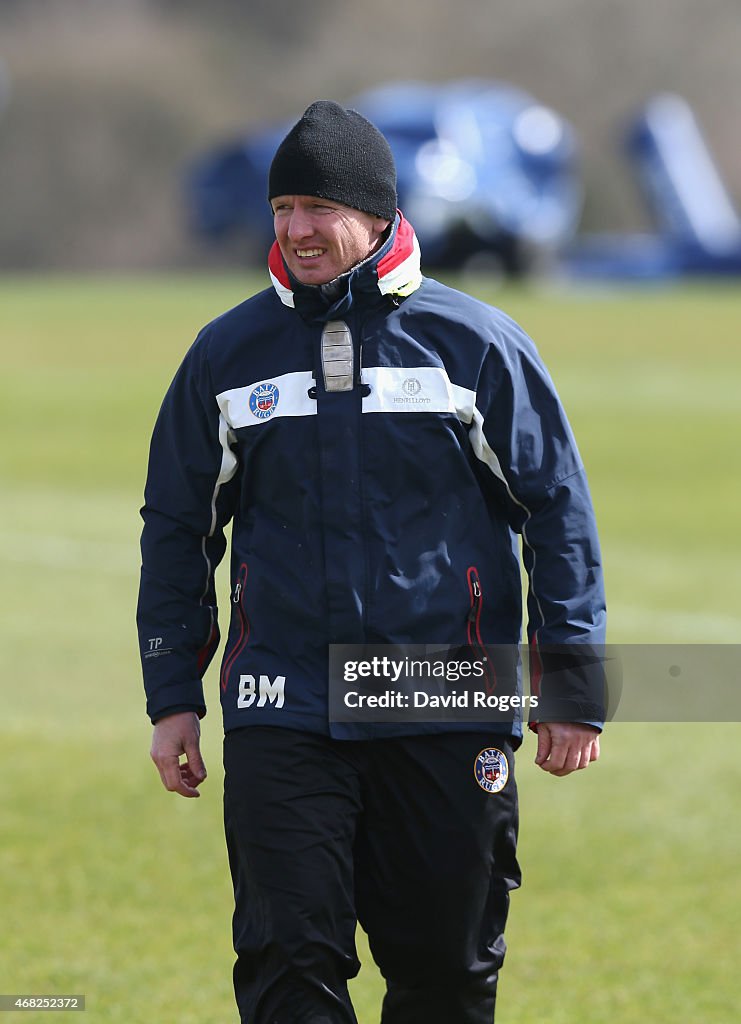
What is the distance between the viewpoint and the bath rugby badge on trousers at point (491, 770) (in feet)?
12.5

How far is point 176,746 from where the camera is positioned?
154 inches

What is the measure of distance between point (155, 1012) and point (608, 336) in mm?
26564

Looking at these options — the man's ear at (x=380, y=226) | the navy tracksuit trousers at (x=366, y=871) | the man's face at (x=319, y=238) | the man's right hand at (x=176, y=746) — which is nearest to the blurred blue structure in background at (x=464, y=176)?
the man's ear at (x=380, y=226)

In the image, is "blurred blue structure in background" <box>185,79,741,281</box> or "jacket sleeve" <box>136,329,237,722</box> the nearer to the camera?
"jacket sleeve" <box>136,329,237,722</box>

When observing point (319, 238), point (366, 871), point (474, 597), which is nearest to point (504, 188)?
point (319, 238)

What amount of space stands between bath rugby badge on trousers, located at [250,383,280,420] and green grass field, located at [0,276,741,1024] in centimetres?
180

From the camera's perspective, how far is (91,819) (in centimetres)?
665

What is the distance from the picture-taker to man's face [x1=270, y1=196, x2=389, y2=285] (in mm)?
3824

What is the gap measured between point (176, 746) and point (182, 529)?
442 millimetres

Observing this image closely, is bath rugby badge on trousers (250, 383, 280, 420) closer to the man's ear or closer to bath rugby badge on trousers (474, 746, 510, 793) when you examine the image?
the man's ear

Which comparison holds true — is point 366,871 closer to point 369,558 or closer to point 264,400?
point 369,558

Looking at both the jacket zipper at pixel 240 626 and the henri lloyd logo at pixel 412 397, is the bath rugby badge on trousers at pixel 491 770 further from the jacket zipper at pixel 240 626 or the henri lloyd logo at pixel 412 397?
the henri lloyd logo at pixel 412 397

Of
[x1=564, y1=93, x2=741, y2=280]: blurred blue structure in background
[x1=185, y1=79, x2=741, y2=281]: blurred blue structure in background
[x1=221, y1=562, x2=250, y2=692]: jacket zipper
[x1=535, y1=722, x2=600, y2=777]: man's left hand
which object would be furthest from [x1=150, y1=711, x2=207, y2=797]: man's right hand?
[x1=564, y1=93, x2=741, y2=280]: blurred blue structure in background

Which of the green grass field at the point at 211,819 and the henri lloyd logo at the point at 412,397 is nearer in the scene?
the henri lloyd logo at the point at 412,397
